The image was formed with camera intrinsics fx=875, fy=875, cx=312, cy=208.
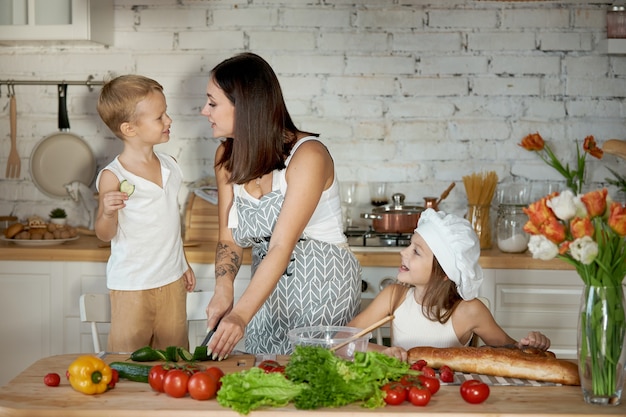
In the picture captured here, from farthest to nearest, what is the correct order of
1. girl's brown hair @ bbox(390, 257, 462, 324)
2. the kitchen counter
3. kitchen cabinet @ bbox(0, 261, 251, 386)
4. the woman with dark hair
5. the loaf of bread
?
the loaf of bread < kitchen cabinet @ bbox(0, 261, 251, 386) < the kitchen counter < girl's brown hair @ bbox(390, 257, 462, 324) < the woman with dark hair

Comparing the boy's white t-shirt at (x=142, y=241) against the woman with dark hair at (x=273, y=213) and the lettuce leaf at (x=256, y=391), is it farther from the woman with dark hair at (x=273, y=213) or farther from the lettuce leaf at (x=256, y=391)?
the lettuce leaf at (x=256, y=391)

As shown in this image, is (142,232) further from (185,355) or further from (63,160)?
(63,160)

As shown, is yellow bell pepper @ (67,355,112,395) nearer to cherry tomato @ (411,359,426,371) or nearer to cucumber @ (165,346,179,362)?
cucumber @ (165,346,179,362)

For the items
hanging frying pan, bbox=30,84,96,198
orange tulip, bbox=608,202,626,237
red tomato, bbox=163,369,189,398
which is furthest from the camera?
hanging frying pan, bbox=30,84,96,198

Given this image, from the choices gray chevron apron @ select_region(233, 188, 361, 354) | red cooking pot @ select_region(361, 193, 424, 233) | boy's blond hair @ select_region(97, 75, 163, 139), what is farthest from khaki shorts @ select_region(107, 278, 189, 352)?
red cooking pot @ select_region(361, 193, 424, 233)

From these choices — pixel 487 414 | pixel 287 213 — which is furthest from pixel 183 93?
pixel 487 414

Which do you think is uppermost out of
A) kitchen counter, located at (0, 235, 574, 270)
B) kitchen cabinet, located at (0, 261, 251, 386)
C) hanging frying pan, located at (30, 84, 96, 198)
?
hanging frying pan, located at (30, 84, 96, 198)

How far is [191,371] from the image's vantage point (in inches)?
79.2

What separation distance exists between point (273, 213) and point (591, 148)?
72.4 inches

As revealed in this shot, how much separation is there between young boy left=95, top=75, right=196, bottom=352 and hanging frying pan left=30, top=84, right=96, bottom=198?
3.70 ft

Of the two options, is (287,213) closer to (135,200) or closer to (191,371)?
(191,371)

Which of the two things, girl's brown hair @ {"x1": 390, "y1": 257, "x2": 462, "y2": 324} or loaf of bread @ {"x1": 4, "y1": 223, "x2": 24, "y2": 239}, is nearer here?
girl's brown hair @ {"x1": 390, "y1": 257, "x2": 462, "y2": 324}

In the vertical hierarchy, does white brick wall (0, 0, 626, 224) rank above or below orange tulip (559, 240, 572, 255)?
above

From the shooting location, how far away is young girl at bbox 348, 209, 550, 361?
2590mm
